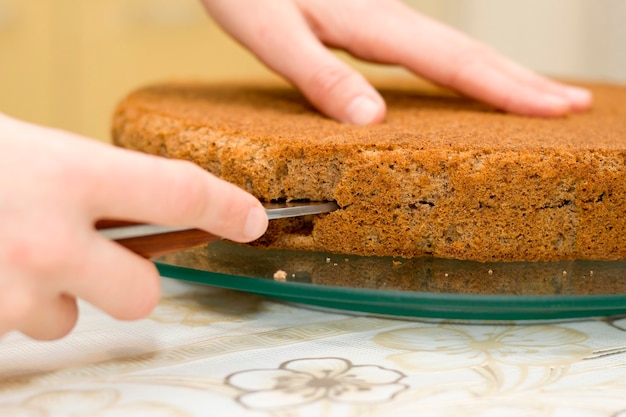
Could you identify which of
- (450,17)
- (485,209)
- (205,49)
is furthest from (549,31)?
(485,209)

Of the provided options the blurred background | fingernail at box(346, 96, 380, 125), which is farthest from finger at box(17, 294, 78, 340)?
the blurred background

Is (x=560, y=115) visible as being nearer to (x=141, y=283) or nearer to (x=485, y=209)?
(x=485, y=209)

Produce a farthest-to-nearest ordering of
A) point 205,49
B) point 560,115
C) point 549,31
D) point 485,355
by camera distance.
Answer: point 205,49
point 549,31
point 560,115
point 485,355

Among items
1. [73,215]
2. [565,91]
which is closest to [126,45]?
[565,91]

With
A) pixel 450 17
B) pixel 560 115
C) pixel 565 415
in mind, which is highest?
pixel 450 17

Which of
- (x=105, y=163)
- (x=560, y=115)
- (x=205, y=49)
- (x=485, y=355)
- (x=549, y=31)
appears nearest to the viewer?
(x=105, y=163)

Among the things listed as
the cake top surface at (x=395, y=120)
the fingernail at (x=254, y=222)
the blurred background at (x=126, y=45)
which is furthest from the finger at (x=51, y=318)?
the blurred background at (x=126, y=45)
